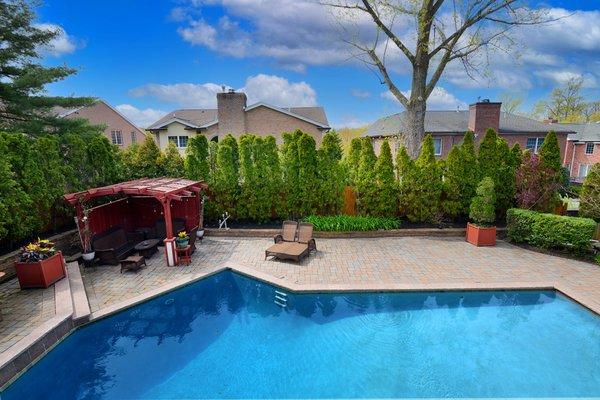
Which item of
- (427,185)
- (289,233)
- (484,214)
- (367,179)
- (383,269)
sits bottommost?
(383,269)

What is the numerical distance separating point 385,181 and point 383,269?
A: 478 centimetres

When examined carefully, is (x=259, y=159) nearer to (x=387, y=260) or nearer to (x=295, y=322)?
(x=387, y=260)

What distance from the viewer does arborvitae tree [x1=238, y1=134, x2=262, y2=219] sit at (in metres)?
13.5

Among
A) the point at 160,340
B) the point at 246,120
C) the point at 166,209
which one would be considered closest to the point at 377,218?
the point at 166,209

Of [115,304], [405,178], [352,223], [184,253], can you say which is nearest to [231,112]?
[352,223]

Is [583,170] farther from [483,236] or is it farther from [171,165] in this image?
[171,165]

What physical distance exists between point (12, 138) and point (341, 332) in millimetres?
10703

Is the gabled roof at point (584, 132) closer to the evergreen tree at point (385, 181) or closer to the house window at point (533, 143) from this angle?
the house window at point (533, 143)

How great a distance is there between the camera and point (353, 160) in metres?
14.1

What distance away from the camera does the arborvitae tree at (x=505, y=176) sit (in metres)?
13.1

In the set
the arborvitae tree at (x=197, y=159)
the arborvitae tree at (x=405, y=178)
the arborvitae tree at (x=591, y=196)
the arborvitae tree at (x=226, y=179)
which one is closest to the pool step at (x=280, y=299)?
the arborvitae tree at (x=226, y=179)

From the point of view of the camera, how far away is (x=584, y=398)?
5.04 m

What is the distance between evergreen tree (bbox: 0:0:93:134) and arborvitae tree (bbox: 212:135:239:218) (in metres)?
9.64

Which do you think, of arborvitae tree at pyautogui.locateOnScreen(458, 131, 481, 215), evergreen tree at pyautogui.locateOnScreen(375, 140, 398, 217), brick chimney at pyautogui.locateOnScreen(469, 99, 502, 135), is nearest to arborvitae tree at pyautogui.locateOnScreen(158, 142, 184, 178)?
evergreen tree at pyautogui.locateOnScreen(375, 140, 398, 217)
